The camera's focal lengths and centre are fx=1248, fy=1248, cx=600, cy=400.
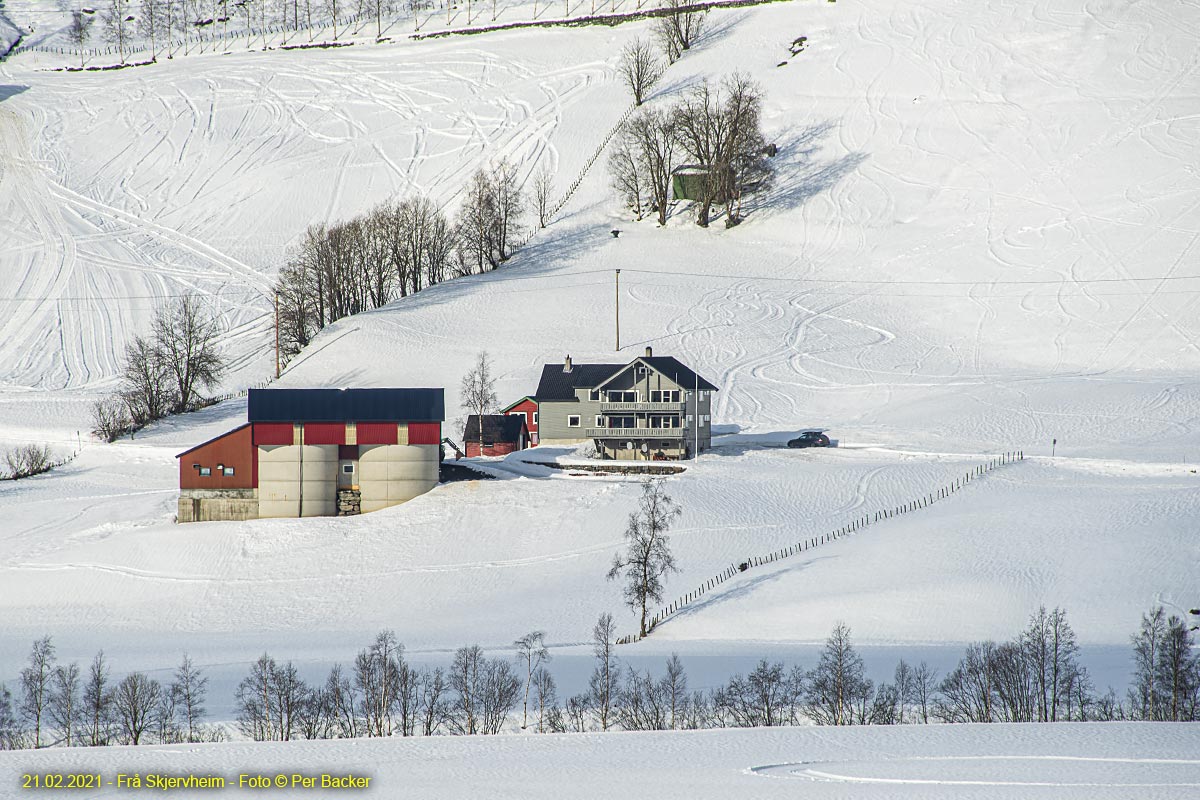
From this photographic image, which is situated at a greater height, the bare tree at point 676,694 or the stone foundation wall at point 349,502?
the stone foundation wall at point 349,502

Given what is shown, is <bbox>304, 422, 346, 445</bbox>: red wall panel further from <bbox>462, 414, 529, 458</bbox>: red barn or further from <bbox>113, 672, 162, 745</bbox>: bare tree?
<bbox>113, 672, 162, 745</bbox>: bare tree

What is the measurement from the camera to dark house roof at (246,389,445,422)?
181 ft

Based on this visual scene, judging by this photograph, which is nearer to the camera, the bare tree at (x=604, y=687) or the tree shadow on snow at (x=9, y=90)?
the bare tree at (x=604, y=687)

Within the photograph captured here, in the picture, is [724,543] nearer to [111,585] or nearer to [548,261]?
[111,585]

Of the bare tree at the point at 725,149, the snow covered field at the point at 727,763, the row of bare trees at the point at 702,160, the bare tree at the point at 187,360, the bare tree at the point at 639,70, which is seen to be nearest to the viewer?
the snow covered field at the point at 727,763

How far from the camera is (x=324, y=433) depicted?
2172 inches

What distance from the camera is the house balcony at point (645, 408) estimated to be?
201ft

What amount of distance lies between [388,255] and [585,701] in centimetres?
6745

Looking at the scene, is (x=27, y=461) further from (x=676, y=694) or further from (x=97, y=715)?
(x=676, y=694)

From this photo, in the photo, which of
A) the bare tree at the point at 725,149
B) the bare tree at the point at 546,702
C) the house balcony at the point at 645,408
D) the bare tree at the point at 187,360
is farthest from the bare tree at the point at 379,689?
the bare tree at the point at 725,149

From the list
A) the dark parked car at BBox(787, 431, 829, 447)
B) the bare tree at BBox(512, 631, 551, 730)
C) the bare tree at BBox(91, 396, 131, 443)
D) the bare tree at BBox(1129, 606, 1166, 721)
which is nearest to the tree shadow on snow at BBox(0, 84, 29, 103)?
the bare tree at BBox(91, 396, 131, 443)

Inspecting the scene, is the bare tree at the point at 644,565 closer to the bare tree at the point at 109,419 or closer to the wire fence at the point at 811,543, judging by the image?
the wire fence at the point at 811,543

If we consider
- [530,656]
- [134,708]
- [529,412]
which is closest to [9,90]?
[529,412]

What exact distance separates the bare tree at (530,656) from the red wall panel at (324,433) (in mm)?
18814
